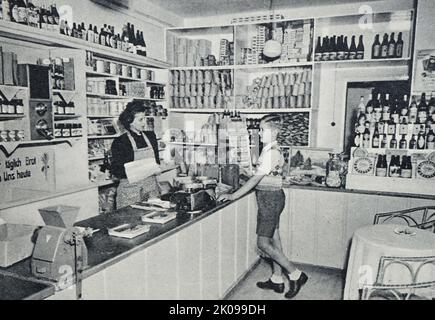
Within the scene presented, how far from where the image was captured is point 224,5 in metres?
5.43

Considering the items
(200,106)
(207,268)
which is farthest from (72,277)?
(200,106)

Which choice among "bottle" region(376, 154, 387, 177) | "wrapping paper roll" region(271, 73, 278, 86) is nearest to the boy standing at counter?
"bottle" region(376, 154, 387, 177)

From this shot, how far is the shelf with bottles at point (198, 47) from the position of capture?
564 cm

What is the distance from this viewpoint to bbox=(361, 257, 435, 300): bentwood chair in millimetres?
2387

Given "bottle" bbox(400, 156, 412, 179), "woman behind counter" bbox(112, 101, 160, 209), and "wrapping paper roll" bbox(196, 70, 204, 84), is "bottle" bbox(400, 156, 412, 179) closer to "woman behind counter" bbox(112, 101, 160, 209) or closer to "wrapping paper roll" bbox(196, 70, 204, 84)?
"woman behind counter" bbox(112, 101, 160, 209)

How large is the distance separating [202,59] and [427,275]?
13.9ft

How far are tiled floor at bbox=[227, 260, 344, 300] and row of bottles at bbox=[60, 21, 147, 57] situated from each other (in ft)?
10.3

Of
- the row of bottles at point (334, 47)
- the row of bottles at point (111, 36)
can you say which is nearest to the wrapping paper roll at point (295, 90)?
the row of bottles at point (334, 47)

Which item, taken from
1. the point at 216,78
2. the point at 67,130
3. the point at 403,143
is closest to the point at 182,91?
the point at 216,78

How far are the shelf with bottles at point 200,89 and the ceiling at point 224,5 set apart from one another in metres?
0.92

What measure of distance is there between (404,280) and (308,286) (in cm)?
129

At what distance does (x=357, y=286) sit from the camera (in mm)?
2920

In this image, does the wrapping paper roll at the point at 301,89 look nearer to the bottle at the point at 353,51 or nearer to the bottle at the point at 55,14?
the bottle at the point at 353,51
